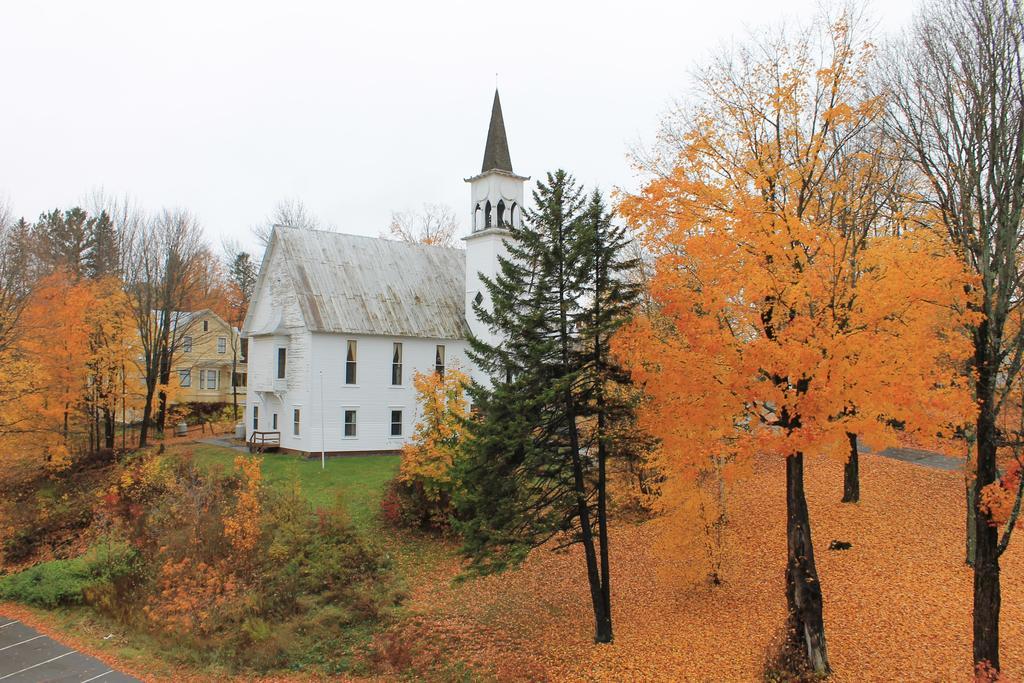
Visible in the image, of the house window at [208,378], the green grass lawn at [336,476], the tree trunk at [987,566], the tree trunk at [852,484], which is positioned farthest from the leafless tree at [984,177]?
the house window at [208,378]

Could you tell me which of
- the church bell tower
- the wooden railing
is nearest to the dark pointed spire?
the church bell tower

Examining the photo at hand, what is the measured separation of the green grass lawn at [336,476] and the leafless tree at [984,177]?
17057 millimetres

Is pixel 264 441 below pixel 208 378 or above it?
below

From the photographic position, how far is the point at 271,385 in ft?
105

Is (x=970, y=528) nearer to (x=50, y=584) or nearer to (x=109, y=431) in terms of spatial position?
(x=50, y=584)

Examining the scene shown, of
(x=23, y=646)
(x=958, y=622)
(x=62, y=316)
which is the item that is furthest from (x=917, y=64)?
(x=62, y=316)

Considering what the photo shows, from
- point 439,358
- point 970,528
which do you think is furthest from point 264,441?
point 970,528

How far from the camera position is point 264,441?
31.3 meters

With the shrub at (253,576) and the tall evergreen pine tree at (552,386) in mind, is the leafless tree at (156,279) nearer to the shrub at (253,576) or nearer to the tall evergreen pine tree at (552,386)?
the shrub at (253,576)

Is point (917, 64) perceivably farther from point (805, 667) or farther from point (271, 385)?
point (271, 385)

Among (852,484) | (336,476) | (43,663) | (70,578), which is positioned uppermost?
(852,484)

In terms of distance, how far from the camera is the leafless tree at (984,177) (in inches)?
381

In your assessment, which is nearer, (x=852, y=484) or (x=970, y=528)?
(x=970, y=528)

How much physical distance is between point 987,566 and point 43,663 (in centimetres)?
1873
